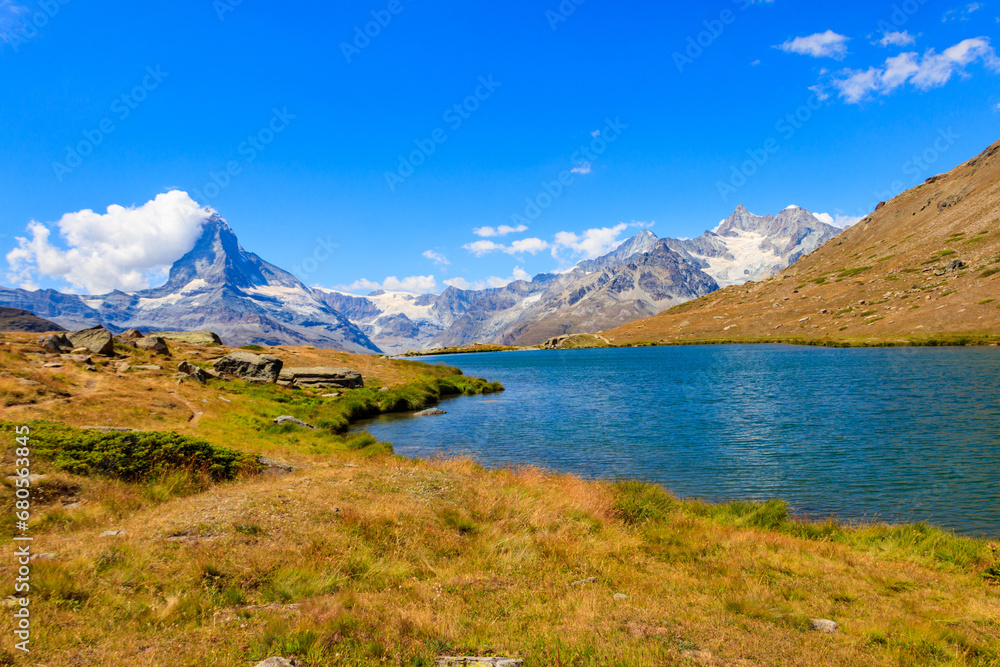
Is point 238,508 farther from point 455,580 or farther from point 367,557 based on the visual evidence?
point 455,580

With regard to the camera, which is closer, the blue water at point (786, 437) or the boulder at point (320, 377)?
the blue water at point (786, 437)

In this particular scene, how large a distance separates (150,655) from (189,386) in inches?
1492

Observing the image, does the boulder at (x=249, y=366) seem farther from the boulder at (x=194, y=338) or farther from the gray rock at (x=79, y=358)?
the boulder at (x=194, y=338)

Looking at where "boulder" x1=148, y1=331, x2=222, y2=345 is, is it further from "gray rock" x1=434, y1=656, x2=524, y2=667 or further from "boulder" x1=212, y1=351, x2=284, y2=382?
"gray rock" x1=434, y1=656, x2=524, y2=667

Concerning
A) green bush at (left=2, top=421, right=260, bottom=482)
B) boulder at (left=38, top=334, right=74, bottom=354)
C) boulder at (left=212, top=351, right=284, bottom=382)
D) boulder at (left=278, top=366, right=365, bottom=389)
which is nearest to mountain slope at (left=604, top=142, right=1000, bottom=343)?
boulder at (left=278, top=366, right=365, bottom=389)

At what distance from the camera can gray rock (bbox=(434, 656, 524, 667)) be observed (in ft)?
26.5

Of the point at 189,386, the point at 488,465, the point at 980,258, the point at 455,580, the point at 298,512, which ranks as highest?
the point at 980,258

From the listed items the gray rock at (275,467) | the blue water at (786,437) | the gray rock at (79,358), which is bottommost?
the blue water at (786,437)

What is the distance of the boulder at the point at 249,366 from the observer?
52.5 metres

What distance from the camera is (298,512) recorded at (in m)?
14.8

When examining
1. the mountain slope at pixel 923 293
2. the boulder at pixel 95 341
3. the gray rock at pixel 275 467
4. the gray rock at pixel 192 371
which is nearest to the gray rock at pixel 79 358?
the boulder at pixel 95 341

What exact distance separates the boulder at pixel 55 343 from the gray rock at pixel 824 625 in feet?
170

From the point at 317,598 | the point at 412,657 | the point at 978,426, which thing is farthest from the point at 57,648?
the point at 978,426

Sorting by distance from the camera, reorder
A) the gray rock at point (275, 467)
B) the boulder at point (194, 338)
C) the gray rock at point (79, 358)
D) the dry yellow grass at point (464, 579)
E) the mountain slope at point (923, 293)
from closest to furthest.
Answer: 1. the dry yellow grass at point (464, 579)
2. the gray rock at point (275, 467)
3. the gray rock at point (79, 358)
4. the boulder at point (194, 338)
5. the mountain slope at point (923, 293)
